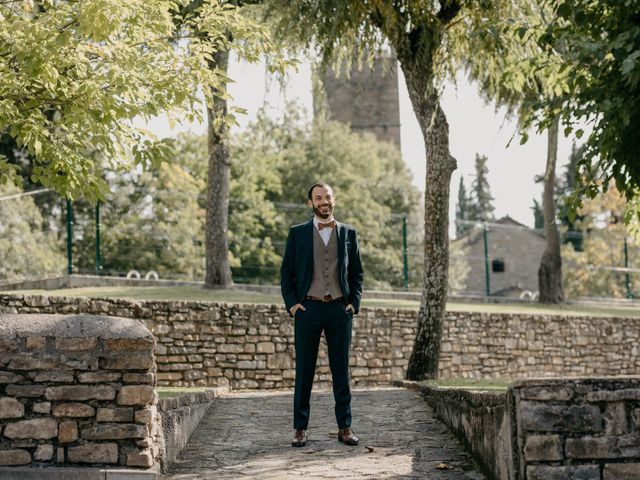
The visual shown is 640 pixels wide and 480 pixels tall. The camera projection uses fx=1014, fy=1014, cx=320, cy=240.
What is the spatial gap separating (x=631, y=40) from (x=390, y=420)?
4121mm

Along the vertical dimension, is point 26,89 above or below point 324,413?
above

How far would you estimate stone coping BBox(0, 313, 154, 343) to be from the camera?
6.35 meters

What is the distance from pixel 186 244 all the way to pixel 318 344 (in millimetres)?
23603

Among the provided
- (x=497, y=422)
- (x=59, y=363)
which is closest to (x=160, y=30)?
(x=59, y=363)

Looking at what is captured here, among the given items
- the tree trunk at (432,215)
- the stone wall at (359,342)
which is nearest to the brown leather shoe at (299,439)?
the tree trunk at (432,215)

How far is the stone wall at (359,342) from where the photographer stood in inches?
533

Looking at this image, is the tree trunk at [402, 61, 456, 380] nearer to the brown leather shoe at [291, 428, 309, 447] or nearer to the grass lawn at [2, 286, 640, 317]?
the grass lawn at [2, 286, 640, 317]

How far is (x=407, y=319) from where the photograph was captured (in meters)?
16.2

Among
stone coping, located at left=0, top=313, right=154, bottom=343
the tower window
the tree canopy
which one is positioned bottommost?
stone coping, located at left=0, top=313, right=154, bottom=343

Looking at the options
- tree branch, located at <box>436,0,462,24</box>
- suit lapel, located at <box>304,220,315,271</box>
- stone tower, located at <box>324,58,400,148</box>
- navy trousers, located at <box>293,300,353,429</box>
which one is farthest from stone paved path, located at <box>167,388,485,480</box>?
stone tower, located at <box>324,58,400,148</box>

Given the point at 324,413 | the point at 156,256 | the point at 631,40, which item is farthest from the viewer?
the point at 156,256

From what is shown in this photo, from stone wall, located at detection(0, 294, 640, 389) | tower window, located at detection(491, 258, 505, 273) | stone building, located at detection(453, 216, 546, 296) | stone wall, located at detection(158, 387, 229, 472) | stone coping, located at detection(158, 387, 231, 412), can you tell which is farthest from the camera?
tower window, located at detection(491, 258, 505, 273)

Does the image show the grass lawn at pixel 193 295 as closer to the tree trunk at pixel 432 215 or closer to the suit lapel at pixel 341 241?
the tree trunk at pixel 432 215

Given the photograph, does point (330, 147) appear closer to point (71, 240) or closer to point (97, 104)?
point (71, 240)
